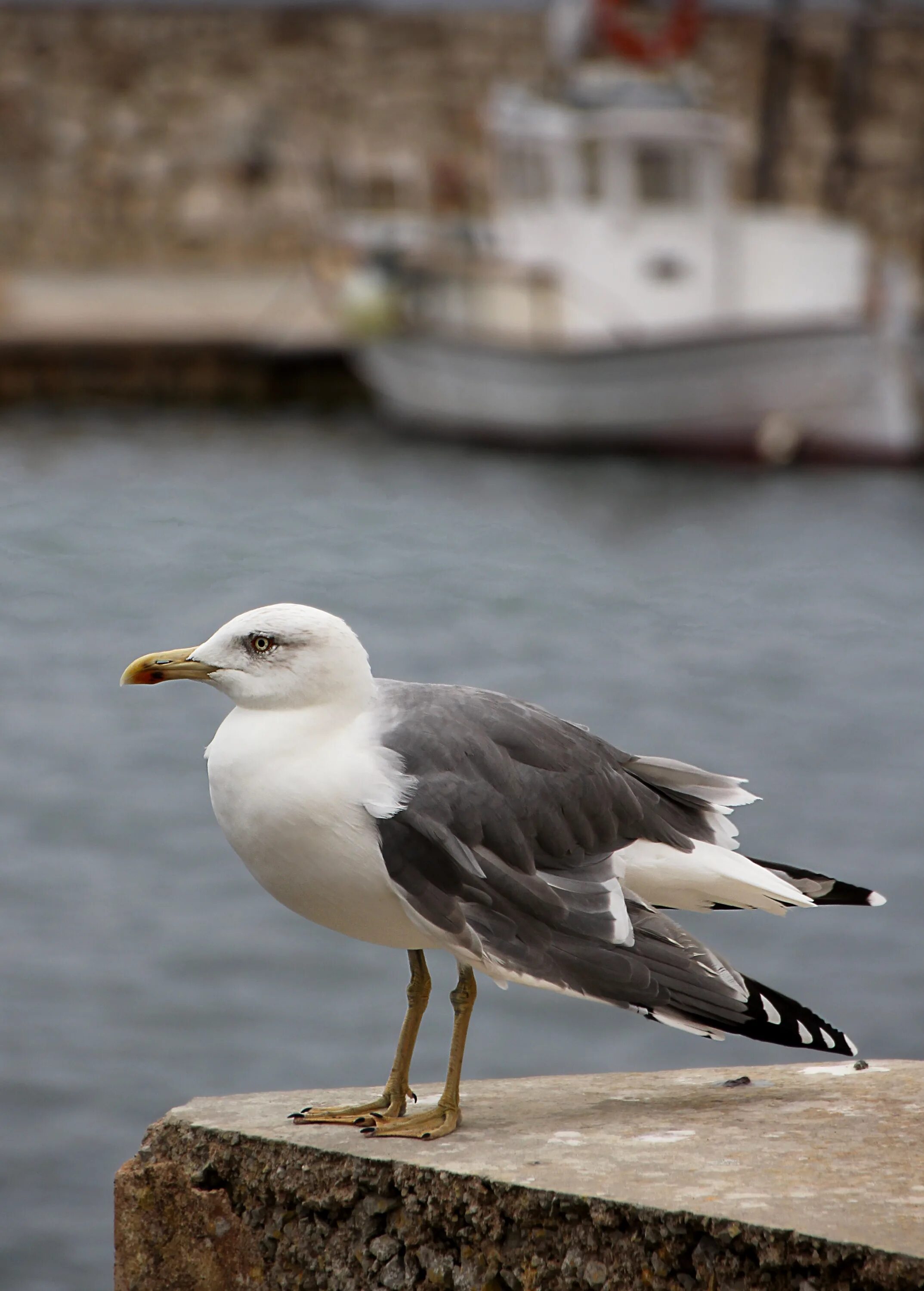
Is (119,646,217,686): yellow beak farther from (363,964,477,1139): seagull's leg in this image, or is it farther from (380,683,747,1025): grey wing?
(363,964,477,1139): seagull's leg


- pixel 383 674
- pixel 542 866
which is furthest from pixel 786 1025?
pixel 383 674

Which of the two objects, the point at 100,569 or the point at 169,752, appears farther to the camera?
the point at 100,569

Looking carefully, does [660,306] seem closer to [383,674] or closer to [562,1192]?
[383,674]

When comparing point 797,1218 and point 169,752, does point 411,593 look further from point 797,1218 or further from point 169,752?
point 797,1218

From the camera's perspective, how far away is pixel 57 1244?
5324mm

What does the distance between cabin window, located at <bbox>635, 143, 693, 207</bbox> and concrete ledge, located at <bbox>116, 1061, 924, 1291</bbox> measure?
49.6 ft

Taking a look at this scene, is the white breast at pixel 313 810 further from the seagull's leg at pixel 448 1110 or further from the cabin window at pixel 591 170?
the cabin window at pixel 591 170

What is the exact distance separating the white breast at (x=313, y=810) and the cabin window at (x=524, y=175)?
610 inches

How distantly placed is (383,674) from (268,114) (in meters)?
19.2

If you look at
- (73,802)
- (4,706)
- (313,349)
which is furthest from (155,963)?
(313,349)

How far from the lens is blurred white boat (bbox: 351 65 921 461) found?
675 inches

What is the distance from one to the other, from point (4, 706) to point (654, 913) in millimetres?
7537

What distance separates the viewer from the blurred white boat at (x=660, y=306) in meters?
17.2

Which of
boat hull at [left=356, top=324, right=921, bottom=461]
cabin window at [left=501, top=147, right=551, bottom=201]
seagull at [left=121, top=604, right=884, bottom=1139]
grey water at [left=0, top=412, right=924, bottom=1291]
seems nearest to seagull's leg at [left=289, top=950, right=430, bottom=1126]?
seagull at [left=121, top=604, right=884, bottom=1139]
